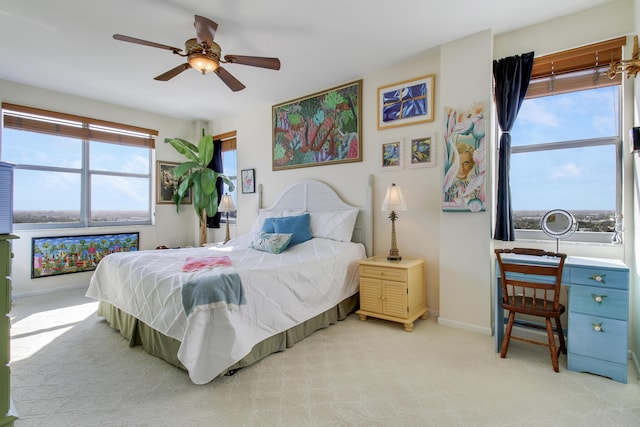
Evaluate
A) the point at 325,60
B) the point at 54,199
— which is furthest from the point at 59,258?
the point at 325,60

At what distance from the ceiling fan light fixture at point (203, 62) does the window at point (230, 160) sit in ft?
8.80

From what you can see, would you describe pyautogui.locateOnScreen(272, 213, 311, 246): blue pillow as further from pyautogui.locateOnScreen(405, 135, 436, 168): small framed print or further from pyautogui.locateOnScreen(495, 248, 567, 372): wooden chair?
pyautogui.locateOnScreen(495, 248, 567, 372): wooden chair

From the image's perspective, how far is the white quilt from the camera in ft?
6.26

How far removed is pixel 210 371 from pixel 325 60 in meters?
3.07

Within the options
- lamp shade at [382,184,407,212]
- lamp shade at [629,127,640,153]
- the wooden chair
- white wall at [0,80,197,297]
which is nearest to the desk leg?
the wooden chair

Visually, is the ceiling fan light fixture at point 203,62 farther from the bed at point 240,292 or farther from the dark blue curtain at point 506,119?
the dark blue curtain at point 506,119

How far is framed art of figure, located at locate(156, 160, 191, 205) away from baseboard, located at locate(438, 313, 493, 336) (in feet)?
15.7

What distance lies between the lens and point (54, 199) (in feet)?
14.0

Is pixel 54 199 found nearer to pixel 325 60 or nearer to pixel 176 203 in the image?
pixel 176 203

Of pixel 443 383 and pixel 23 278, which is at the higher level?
pixel 23 278

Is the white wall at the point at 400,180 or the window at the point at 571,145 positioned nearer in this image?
the window at the point at 571,145

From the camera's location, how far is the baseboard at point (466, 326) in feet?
9.07

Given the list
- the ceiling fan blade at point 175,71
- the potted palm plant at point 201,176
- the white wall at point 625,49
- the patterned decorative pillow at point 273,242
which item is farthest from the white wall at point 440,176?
the ceiling fan blade at point 175,71

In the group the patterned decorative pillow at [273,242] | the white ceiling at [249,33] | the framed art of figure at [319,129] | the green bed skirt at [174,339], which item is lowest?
the green bed skirt at [174,339]
